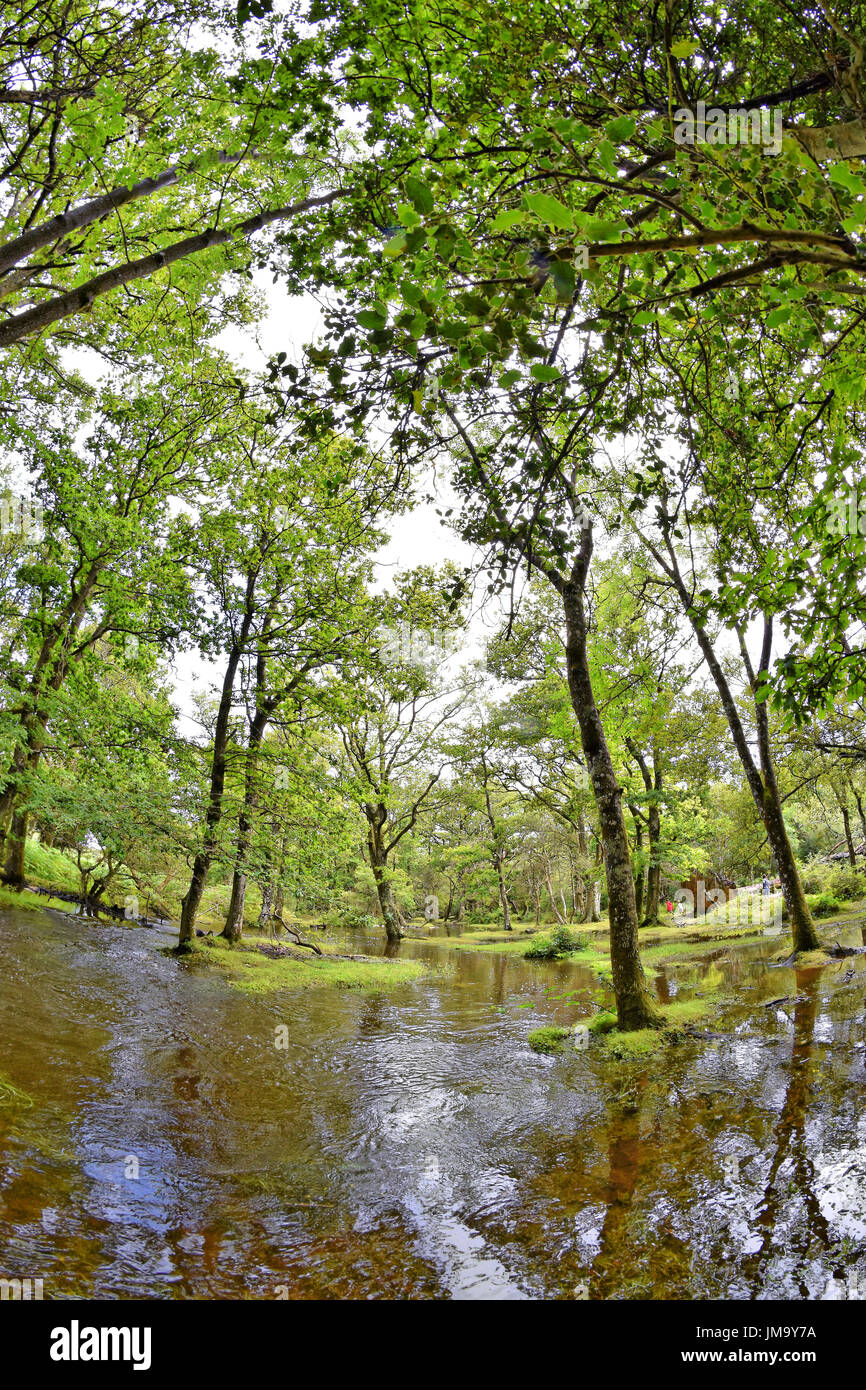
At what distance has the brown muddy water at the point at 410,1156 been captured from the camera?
3191 mm

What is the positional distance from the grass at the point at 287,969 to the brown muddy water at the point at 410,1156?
2557 mm

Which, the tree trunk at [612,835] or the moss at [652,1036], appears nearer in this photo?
the moss at [652,1036]

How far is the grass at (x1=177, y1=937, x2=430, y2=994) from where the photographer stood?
11.8 metres

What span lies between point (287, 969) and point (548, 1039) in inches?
281

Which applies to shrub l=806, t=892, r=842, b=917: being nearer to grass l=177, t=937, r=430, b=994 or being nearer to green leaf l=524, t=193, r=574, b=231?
grass l=177, t=937, r=430, b=994

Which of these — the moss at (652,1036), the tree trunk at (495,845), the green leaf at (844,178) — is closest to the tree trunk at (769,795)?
the moss at (652,1036)

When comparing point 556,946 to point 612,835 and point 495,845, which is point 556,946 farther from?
point 612,835

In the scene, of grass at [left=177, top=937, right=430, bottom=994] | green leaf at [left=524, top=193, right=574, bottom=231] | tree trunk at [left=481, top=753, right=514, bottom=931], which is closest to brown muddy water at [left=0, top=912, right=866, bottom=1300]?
grass at [left=177, top=937, right=430, bottom=994]

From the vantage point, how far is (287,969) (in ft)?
44.6

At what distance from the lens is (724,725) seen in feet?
70.7

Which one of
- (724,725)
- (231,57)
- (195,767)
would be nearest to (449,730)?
(724,725)

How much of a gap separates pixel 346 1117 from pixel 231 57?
9.30m

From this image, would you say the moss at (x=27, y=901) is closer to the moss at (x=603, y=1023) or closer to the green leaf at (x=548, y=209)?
the moss at (x=603, y=1023)
